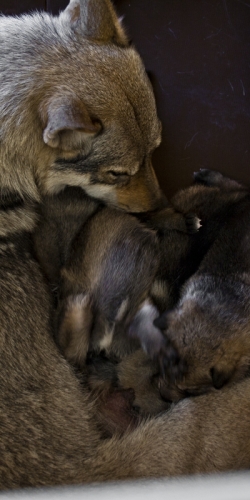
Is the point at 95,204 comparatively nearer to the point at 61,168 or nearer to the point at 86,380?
the point at 61,168

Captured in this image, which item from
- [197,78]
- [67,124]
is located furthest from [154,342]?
[197,78]

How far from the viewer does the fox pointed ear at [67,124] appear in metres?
2.65

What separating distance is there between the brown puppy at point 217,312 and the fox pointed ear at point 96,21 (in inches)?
49.1

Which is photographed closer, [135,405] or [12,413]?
[12,413]

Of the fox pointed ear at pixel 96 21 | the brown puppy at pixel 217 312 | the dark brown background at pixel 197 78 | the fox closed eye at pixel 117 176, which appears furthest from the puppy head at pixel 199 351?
the fox pointed ear at pixel 96 21

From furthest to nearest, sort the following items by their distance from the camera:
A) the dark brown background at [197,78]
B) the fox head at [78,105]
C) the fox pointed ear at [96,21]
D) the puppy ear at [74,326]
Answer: the dark brown background at [197,78] < the puppy ear at [74,326] < the fox pointed ear at [96,21] < the fox head at [78,105]

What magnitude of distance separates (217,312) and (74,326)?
80 cm

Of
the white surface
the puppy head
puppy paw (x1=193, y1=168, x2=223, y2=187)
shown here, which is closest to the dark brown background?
puppy paw (x1=193, y1=168, x2=223, y2=187)

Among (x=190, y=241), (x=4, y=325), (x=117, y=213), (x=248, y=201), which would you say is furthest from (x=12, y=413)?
(x=248, y=201)

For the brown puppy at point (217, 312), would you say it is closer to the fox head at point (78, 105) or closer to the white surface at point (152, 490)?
the white surface at point (152, 490)

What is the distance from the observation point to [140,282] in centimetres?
340

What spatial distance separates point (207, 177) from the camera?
4031mm

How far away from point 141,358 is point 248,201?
1.16 meters

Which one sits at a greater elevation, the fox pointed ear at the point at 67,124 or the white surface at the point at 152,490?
the fox pointed ear at the point at 67,124
